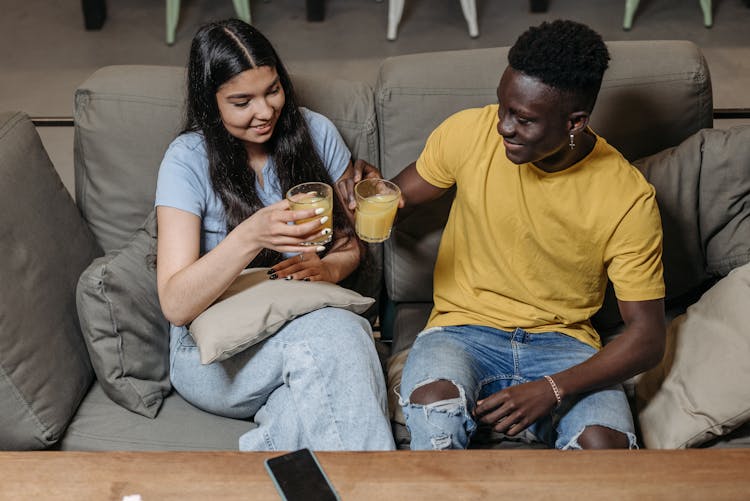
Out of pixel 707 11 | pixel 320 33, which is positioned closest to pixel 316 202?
pixel 320 33

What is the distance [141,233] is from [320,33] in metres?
2.91

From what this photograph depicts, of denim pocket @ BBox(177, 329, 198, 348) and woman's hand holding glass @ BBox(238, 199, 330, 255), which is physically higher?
woman's hand holding glass @ BBox(238, 199, 330, 255)

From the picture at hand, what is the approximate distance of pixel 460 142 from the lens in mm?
1891

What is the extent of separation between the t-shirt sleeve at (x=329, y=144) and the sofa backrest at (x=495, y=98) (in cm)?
15

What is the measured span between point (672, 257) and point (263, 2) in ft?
11.5

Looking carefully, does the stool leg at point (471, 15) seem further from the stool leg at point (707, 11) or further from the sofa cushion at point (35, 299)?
the sofa cushion at point (35, 299)

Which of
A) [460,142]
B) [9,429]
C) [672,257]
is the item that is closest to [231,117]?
[460,142]

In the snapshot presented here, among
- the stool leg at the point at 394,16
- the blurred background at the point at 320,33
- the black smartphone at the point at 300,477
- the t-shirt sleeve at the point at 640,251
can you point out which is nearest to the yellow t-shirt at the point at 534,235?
the t-shirt sleeve at the point at 640,251

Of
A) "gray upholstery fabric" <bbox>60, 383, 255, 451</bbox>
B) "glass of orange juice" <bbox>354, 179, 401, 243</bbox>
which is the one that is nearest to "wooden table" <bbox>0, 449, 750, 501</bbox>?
"gray upholstery fabric" <bbox>60, 383, 255, 451</bbox>

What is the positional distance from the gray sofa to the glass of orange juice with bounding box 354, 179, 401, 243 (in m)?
0.34

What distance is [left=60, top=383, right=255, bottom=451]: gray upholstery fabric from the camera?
180 centimetres

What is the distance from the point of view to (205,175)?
1858 millimetres

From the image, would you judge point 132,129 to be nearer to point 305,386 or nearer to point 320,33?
point 305,386

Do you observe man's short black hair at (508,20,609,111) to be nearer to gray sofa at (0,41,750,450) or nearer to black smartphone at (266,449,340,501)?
gray sofa at (0,41,750,450)
